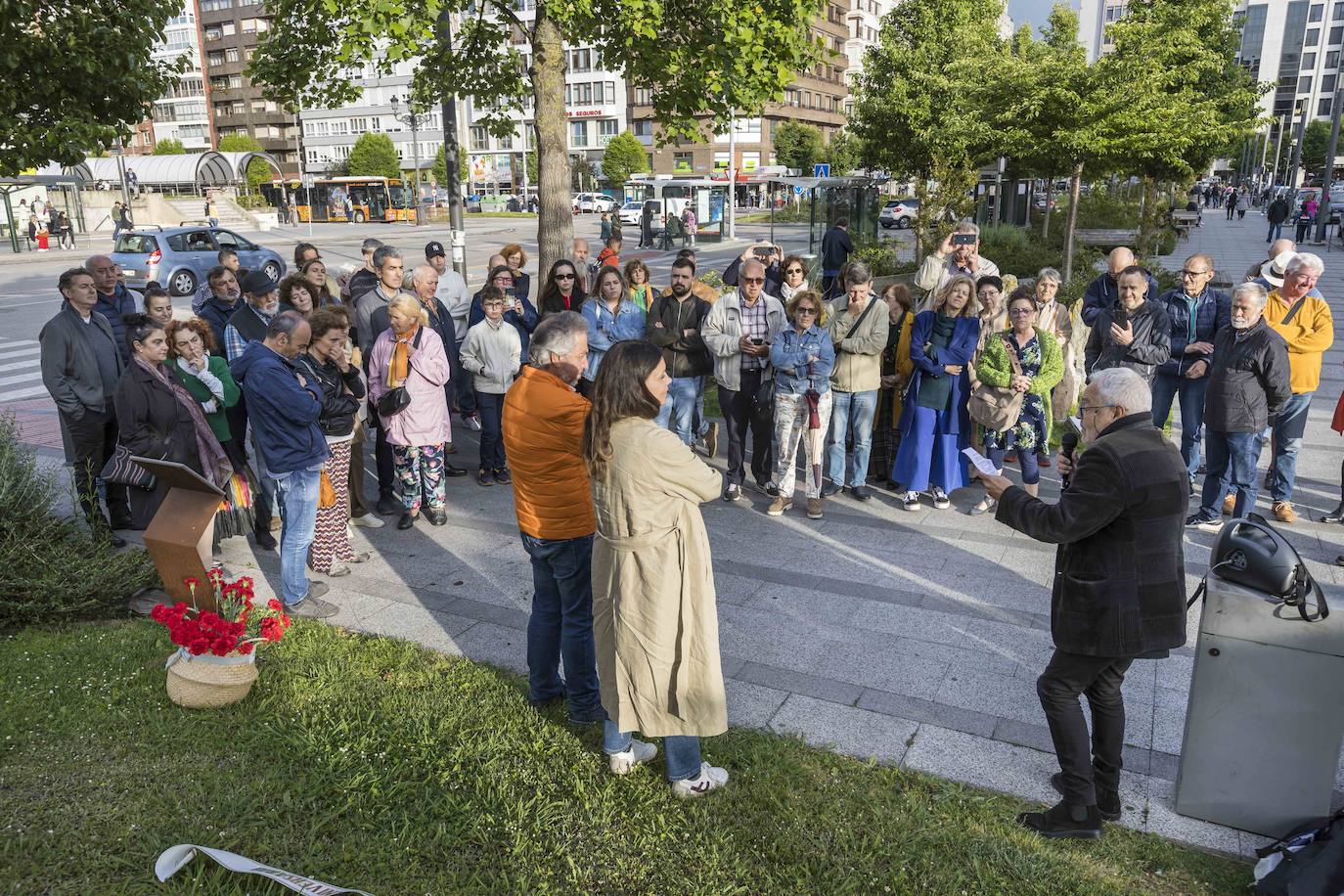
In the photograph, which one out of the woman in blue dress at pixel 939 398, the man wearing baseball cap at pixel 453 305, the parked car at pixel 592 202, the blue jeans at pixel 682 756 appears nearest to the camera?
the blue jeans at pixel 682 756

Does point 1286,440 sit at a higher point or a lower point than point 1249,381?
lower

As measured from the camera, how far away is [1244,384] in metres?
6.50

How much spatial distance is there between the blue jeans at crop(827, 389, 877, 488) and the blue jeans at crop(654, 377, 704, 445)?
4.04ft

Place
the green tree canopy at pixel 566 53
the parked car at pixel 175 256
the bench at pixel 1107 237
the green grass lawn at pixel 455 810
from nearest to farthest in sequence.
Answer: the green grass lawn at pixel 455 810
the green tree canopy at pixel 566 53
the parked car at pixel 175 256
the bench at pixel 1107 237

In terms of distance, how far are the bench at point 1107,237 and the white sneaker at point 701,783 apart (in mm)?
25986

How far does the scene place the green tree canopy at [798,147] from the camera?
74500 millimetres

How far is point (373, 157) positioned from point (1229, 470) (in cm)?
7341

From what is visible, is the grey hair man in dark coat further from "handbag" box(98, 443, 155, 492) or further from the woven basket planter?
"handbag" box(98, 443, 155, 492)

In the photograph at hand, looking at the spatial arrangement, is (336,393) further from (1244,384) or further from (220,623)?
(1244,384)

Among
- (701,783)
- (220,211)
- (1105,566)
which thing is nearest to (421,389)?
(701,783)

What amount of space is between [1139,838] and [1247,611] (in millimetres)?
996

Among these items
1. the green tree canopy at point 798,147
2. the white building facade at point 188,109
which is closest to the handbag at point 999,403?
the green tree canopy at point 798,147

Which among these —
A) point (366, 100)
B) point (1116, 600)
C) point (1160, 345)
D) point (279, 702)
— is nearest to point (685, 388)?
point (1160, 345)

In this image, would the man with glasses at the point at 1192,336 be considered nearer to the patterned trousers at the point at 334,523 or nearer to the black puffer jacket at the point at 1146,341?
the black puffer jacket at the point at 1146,341
